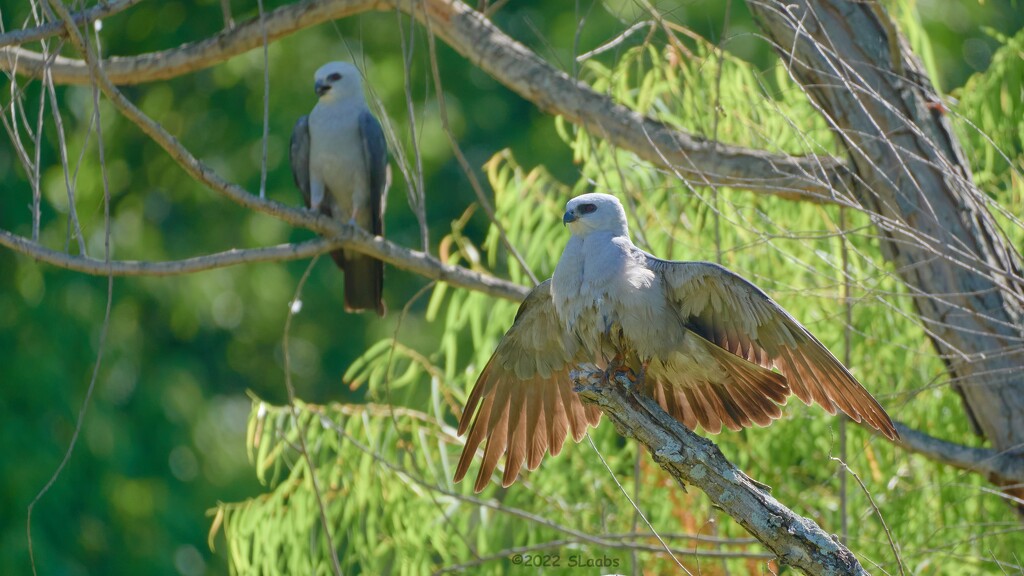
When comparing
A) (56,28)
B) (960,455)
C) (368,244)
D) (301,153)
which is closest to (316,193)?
(301,153)

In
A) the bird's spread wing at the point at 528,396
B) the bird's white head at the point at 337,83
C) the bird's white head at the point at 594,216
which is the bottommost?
the bird's spread wing at the point at 528,396

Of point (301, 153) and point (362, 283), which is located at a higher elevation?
point (301, 153)

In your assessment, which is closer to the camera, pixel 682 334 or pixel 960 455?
pixel 682 334

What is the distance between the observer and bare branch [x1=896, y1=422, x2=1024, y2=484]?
3912mm

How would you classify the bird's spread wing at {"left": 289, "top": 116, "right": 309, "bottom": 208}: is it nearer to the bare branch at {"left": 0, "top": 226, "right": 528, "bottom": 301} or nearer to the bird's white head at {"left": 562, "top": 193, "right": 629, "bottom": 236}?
the bare branch at {"left": 0, "top": 226, "right": 528, "bottom": 301}

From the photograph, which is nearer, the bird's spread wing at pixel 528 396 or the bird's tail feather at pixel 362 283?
the bird's spread wing at pixel 528 396

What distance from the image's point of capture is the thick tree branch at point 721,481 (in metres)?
2.56

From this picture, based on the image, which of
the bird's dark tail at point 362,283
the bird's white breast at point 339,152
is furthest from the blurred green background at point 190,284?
the bird's dark tail at point 362,283

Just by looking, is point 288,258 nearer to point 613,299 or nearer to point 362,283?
point 613,299

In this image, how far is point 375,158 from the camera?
233 inches

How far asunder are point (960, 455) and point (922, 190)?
0.89m

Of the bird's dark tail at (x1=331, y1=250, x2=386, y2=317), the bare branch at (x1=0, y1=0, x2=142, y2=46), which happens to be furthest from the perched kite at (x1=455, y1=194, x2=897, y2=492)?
the bird's dark tail at (x1=331, y1=250, x2=386, y2=317)

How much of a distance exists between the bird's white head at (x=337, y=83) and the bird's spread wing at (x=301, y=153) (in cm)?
19

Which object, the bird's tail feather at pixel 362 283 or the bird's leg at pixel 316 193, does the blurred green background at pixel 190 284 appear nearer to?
the bird's leg at pixel 316 193
